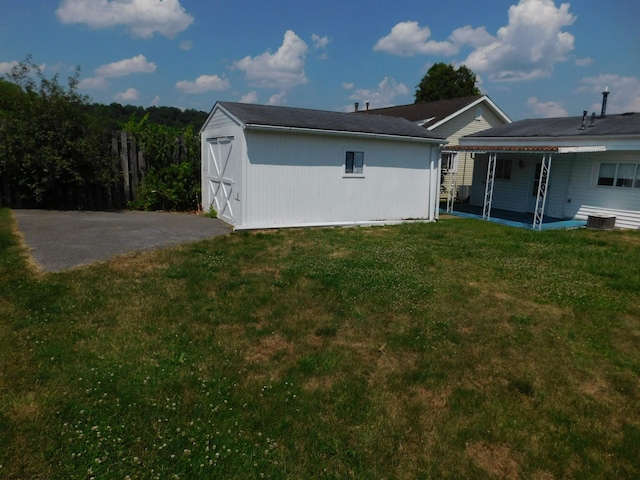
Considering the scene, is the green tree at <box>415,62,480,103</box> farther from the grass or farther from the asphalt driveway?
the grass

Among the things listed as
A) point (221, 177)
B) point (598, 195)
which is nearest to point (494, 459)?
point (221, 177)

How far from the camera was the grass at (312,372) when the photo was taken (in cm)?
301

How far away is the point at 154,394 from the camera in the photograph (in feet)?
11.7

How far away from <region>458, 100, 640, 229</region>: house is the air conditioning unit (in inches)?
1.0

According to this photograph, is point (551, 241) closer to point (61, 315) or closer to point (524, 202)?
A: point (524, 202)

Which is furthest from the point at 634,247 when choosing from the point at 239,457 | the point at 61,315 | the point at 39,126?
the point at 39,126

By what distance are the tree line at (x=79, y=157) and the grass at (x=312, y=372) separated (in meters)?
4.68

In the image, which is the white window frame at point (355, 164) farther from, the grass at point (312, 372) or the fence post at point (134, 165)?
the fence post at point (134, 165)

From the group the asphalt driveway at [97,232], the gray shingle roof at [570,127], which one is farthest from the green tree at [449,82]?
the asphalt driveway at [97,232]

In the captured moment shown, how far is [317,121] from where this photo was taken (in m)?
11.5

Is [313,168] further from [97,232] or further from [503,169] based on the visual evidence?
[503,169]

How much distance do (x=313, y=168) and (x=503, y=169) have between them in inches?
360

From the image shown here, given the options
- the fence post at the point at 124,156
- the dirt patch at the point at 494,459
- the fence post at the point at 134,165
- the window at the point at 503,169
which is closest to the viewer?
the dirt patch at the point at 494,459

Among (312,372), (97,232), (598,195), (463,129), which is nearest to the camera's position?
(312,372)
